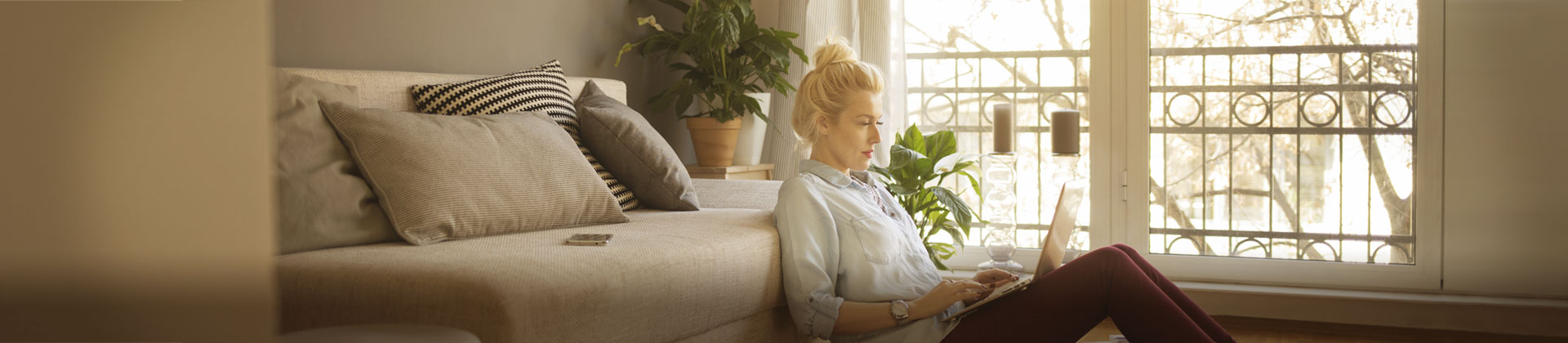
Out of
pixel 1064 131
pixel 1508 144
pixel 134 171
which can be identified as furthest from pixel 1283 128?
pixel 134 171

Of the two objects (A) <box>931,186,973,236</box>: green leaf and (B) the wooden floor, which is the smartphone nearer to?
(A) <box>931,186,973,236</box>: green leaf

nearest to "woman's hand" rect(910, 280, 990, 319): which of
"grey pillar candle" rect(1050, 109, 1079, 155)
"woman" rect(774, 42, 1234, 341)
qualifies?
"woman" rect(774, 42, 1234, 341)

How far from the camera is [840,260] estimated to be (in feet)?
5.55

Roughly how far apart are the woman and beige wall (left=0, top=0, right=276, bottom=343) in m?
1.35

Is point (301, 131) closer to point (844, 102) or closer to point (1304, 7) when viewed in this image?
point (844, 102)

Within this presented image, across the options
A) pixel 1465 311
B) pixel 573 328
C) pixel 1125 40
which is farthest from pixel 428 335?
pixel 1465 311

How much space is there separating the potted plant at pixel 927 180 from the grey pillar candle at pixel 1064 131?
45 cm

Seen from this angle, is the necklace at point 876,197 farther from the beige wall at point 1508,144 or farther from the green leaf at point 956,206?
the beige wall at point 1508,144

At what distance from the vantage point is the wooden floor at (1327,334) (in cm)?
A: 295

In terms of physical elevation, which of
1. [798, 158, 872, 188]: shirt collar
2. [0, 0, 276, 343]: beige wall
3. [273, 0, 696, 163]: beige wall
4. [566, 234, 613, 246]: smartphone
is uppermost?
[273, 0, 696, 163]: beige wall

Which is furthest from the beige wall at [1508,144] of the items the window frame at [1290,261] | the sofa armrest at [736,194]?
the sofa armrest at [736,194]

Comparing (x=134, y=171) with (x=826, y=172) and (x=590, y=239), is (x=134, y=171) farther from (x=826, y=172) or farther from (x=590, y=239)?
(x=826, y=172)

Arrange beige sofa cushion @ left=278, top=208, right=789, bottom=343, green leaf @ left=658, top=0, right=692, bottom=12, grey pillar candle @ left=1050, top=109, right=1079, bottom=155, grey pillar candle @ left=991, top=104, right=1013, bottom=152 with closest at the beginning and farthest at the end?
beige sofa cushion @ left=278, top=208, right=789, bottom=343
grey pillar candle @ left=1050, top=109, right=1079, bottom=155
grey pillar candle @ left=991, top=104, right=1013, bottom=152
green leaf @ left=658, top=0, right=692, bottom=12

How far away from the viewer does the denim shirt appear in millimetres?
1616
